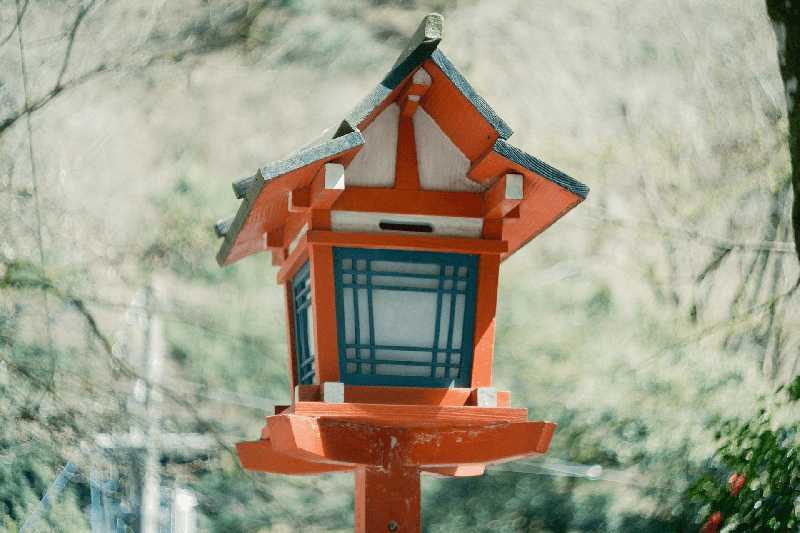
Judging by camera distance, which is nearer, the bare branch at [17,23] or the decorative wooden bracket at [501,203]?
the decorative wooden bracket at [501,203]

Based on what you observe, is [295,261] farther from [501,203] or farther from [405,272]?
[501,203]

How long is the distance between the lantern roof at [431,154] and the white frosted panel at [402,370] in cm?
31

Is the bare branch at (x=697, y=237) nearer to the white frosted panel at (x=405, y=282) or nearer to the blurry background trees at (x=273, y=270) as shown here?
the blurry background trees at (x=273, y=270)

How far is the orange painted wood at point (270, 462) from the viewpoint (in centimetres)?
133

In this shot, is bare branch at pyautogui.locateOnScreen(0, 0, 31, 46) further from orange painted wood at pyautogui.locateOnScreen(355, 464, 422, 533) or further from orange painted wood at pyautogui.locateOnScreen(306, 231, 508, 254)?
orange painted wood at pyautogui.locateOnScreen(355, 464, 422, 533)

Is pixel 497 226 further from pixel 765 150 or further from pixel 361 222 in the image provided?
pixel 765 150

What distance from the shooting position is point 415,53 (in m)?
1.10

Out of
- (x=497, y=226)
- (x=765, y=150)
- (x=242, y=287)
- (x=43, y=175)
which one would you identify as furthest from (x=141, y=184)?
(x=765, y=150)

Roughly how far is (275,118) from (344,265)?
311 cm

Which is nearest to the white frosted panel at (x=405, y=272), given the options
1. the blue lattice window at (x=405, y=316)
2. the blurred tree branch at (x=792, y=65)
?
the blue lattice window at (x=405, y=316)

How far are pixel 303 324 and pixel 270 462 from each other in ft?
0.94

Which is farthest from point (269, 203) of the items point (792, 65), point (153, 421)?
point (153, 421)

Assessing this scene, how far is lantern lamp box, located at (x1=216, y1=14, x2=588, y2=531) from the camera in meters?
1.13

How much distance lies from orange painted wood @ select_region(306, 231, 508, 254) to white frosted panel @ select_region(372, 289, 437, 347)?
90mm
